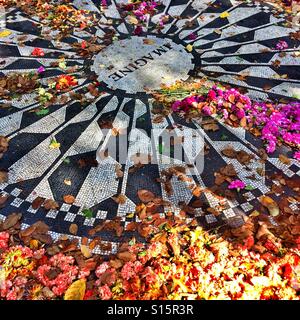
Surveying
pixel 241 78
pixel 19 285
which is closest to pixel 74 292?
pixel 19 285

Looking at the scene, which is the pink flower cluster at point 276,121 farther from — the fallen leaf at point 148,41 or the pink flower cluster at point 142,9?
the pink flower cluster at point 142,9

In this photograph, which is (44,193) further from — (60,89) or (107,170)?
(60,89)

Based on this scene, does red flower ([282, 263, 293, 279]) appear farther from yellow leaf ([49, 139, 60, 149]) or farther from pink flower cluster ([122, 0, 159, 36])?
pink flower cluster ([122, 0, 159, 36])

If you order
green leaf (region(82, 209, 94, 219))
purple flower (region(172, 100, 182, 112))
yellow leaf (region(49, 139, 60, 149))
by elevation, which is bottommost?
green leaf (region(82, 209, 94, 219))

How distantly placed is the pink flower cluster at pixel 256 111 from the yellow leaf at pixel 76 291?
9.70 feet

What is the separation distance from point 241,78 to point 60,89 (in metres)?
3.09

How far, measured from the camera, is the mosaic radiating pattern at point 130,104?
4.09 metres

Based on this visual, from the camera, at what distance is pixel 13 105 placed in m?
5.24

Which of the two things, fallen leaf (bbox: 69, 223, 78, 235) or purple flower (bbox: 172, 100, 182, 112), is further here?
purple flower (bbox: 172, 100, 182, 112)

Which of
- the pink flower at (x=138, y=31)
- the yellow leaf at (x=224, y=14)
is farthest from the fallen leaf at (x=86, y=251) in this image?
the yellow leaf at (x=224, y=14)

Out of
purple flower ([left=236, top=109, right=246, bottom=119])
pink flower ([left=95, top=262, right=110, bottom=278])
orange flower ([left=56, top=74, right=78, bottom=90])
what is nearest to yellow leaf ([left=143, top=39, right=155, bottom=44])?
orange flower ([left=56, top=74, right=78, bottom=90])

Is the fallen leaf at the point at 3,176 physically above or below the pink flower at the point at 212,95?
below

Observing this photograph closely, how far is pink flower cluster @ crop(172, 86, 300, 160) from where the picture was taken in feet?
15.4

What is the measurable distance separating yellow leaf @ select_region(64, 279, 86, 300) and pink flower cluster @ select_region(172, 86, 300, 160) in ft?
9.70
